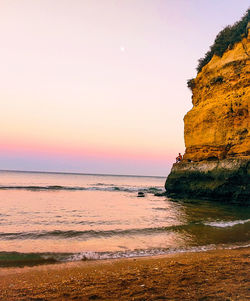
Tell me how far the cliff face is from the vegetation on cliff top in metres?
0.63

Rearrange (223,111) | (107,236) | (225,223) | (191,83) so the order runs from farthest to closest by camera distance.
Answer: (191,83) → (223,111) → (225,223) → (107,236)

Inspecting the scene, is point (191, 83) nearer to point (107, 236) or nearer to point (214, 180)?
point (214, 180)

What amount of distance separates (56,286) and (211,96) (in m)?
20.2

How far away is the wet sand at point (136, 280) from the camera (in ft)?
11.7

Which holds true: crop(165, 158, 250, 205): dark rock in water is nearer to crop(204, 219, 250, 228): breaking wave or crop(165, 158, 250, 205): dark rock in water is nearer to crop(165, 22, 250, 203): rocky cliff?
crop(165, 22, 250, 203): rocky cliff

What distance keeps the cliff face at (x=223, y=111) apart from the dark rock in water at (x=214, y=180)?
93 centimetres

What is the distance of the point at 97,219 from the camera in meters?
11.1

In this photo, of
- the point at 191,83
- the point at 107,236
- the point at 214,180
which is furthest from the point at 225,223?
the point at 191,83

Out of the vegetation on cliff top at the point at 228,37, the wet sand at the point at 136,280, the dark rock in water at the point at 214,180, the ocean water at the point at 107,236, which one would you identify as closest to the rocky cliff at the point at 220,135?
the dark rock in water at the point at 214,180

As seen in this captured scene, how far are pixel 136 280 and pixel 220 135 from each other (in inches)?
655

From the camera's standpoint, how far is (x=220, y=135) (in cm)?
1853

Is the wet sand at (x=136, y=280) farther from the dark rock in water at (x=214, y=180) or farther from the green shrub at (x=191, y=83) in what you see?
the green shrub at (x=191, y=83)

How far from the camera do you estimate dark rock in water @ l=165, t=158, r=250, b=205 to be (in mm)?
16047

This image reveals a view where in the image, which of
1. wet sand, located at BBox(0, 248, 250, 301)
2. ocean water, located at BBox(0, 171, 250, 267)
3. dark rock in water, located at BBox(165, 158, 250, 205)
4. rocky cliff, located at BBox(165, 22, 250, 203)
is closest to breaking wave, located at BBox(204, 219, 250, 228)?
ocean water, located at BBox(0, 171, 250, 267)
